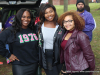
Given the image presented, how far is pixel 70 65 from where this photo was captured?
86.5 inches

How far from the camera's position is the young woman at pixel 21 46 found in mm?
2486

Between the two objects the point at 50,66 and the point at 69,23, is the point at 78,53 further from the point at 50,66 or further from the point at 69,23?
the point at 50,66

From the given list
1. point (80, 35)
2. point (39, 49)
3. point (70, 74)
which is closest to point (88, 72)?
point (70, 74)

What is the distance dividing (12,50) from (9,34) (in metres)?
0.36

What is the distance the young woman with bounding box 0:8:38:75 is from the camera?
249 cm

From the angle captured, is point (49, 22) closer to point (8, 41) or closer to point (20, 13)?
point (20, 13)

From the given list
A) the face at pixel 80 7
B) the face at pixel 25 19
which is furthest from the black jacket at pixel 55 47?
the face at pixel 80 7

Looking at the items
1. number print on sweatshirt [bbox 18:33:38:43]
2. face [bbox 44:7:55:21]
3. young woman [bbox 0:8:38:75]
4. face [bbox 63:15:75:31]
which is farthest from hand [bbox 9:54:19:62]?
face [bbox 63:15:75:31]

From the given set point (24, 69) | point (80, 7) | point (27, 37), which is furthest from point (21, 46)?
point (80, 7)

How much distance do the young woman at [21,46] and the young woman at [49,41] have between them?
0.55 ft

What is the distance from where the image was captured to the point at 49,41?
8.39 feet

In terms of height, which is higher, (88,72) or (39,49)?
(39,49)

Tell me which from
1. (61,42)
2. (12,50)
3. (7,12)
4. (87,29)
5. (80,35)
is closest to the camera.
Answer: (80,35)

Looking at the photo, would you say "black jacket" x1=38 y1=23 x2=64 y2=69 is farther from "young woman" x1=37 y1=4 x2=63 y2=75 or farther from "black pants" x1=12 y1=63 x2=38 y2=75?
"black pants" x1=12 y1=63 x2=38 y2=75
